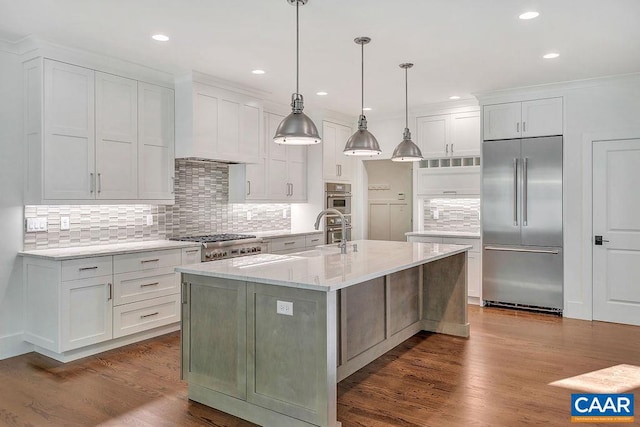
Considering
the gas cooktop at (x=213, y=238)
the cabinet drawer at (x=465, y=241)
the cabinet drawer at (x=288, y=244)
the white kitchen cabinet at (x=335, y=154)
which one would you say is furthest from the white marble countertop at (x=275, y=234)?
the cabinet drawer at (x=465, y=241)

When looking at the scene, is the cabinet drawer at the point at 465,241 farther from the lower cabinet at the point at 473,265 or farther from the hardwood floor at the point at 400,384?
the hardwood floor at the point at 400,384

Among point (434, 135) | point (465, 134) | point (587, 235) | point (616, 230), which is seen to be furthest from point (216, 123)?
point (616, 230)

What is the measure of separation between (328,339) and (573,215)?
4016 mm

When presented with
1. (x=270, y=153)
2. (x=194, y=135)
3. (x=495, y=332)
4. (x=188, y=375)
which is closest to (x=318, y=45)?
A: (x=194, y=135)

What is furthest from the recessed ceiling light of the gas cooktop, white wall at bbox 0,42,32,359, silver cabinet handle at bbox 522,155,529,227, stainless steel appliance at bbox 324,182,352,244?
white wall at bbox 0,42,32,359

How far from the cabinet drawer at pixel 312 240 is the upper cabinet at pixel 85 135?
2205 mm

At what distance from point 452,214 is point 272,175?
260cm

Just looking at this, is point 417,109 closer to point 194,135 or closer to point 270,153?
point 270,153

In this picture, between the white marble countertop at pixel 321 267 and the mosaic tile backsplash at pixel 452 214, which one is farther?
the mosaic tile backsplash at pixel 452 214

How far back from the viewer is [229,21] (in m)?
3.38

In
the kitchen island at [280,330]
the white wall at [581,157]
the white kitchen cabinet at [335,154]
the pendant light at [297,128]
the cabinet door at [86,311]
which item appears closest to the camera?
the kitchen island at [280,330]

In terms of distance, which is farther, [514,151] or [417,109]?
[417,109]

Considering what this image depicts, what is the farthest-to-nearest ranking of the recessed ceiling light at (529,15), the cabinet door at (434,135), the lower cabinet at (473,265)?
1. the cabinet door at (434,135)
2. the lower cabinet at (473,265)
3. the recessed ceiling light at (529,15)

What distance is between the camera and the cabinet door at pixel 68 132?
383 cm
